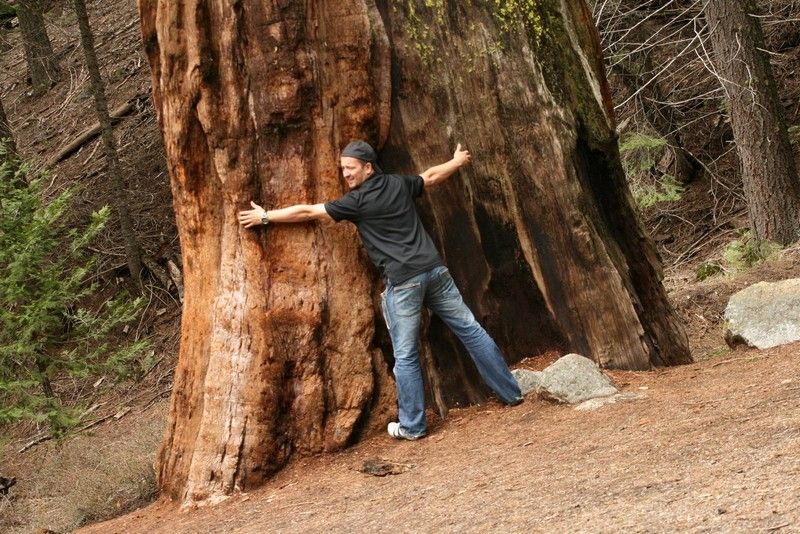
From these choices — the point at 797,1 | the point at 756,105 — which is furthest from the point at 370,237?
the point at 797,1

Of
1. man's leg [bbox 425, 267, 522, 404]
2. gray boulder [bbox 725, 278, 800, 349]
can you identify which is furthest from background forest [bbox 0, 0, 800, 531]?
man's leg [bbox 425, 267, 522, 404]

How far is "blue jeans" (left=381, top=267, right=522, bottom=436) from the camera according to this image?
24.2ft

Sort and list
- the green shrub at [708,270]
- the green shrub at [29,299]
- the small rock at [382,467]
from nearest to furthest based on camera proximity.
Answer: the small rock at [382,467]
the green shrub at [29,299]
the green shrub at [708,270]

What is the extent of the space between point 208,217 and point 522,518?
3.99 metres

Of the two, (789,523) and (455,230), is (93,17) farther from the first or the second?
(789,523)

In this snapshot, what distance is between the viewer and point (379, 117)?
25.6 ft

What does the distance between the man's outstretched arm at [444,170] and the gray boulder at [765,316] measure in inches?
135

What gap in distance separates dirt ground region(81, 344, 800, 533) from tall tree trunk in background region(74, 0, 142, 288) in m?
10.9

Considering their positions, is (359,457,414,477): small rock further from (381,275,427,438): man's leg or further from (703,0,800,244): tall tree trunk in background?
(703,0,800,244): tall tree trunk in background

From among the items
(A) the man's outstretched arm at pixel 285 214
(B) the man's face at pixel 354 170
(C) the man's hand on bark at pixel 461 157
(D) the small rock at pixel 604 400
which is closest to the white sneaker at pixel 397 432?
(D) the small rock at pixel 604 400

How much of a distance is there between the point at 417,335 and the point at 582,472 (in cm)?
220

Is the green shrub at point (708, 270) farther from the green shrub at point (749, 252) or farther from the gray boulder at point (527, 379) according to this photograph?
the gray boulder at point (527, 379)

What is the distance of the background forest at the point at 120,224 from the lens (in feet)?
34.9

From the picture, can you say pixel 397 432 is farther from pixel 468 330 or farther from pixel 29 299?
pixel 29 299
